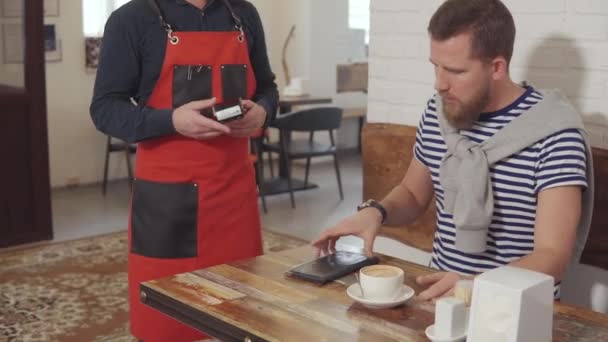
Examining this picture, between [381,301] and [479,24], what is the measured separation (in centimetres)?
66

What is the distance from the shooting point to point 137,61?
2.12 metres

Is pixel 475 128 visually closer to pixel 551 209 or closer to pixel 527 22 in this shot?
pixel 551 209

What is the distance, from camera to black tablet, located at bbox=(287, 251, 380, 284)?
1684 millimetres

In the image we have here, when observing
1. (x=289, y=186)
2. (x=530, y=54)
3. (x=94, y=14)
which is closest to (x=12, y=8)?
(x=94, y=14)

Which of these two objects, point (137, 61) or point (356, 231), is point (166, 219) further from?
point (356, 231)

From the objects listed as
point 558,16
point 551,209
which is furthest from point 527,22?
point 551,209

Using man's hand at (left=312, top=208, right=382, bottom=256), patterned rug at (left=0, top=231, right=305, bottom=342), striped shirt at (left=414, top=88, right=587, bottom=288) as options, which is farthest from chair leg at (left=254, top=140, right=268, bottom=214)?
man's hand at (left=312, top=208, right=382, bottom=256)

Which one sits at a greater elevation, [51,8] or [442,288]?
[51,8]

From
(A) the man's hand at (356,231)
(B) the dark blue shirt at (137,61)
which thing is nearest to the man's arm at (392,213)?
(A) the man's hand at (356,231)

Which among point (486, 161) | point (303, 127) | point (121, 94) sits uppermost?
point (121, 94)

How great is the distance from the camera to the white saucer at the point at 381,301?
1502 mm

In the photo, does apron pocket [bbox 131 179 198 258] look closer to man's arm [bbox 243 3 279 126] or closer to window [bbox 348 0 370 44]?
man's arm [bbox 243 3 279 126]

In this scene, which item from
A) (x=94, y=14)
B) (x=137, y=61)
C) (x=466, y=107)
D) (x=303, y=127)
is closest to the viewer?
(x=466, y=107)

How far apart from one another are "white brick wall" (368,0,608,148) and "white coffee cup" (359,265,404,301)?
0.90 meters
